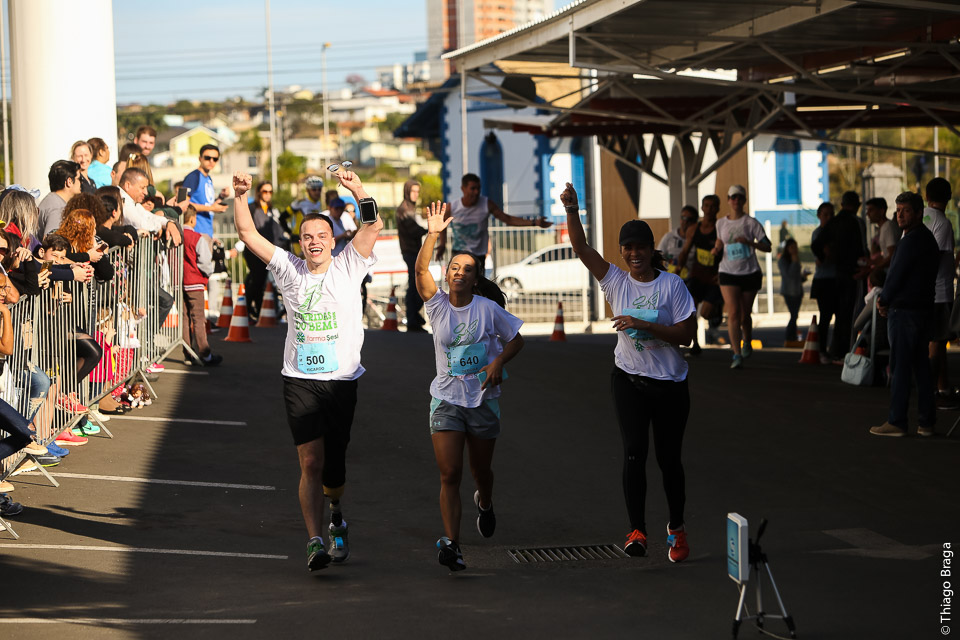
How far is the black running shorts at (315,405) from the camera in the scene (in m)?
6.67

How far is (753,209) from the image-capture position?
35906mm

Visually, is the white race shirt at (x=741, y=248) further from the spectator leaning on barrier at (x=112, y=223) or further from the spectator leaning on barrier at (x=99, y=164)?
the spectator leaning on barrier at (x=99, y=164)

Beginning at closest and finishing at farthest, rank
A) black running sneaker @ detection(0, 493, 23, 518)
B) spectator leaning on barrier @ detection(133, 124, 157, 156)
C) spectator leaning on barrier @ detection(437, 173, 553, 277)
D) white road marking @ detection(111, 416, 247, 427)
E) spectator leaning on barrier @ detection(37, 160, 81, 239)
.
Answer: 1. black running sneaker @ detection(0, 493, 23, 518)
2. spectator leaning on barrier @ detection(37, 160, 81, 239)
3. white road marking @ detection(111, 416, 247, 427)
4. spectator leaning on barrier @ detection(133, 124, 157, 156)
5. spectator leaning on barrier @ detection(437, 173, 553, 277)

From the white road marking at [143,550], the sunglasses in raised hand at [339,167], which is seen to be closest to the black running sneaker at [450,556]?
the white road marking at [143,550]

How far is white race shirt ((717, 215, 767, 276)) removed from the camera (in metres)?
13.7

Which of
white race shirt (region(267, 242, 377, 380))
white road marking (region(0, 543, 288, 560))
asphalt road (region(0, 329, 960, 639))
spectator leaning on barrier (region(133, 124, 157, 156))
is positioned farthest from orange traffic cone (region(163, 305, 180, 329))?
white race shirt (region(267, 242, 377, 380))

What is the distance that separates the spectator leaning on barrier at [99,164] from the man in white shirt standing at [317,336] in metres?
6.50

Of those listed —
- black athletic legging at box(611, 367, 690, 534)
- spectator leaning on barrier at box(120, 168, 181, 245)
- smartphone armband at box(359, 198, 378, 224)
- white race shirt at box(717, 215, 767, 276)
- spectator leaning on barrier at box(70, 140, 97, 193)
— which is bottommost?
black athletic legging at box(611, 367, 690, 534)

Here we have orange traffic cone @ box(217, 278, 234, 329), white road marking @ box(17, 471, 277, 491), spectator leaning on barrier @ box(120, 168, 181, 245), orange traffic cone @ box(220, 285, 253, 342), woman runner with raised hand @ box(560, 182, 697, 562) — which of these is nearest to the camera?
woman runner with raised hand @ box(560, 182, 697, 562)

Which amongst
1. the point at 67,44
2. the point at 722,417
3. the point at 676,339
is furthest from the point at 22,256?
the point at 67,44

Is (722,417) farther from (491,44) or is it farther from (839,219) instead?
(491,44)

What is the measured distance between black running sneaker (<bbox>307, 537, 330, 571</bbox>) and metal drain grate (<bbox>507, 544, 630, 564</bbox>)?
1165 millimetres

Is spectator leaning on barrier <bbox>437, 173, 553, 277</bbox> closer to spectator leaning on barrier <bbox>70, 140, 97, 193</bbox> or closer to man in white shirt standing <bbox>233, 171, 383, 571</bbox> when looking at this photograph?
spectator leaning on barrier <bbox>70, 140, 97, 193</bbox>

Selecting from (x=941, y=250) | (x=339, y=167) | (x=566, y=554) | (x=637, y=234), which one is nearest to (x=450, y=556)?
(x=566, y=554)
